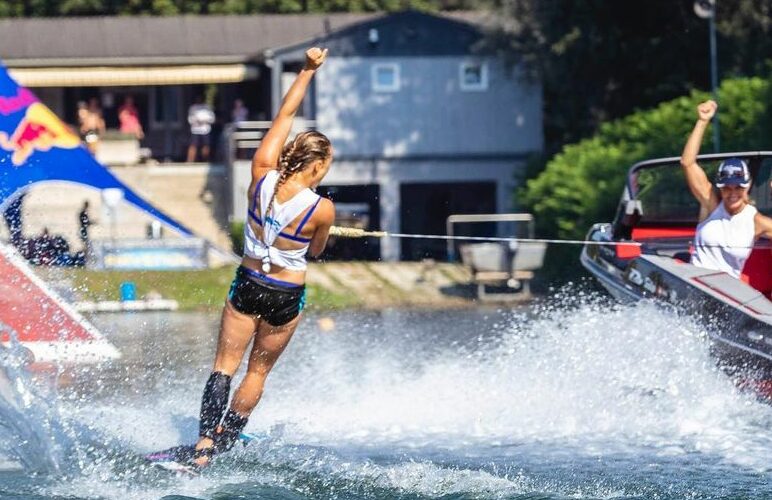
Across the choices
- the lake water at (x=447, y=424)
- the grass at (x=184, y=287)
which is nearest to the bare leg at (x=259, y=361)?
the lake water at (x=447, y=424)

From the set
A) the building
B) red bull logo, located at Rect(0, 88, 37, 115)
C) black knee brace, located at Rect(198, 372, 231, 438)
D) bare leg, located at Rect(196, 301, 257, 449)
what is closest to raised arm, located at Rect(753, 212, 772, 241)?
bare leg, located at Rect(196, 301, 257, 449)

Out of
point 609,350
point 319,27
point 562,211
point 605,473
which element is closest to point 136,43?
point 319,27

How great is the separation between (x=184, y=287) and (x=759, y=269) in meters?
11.1

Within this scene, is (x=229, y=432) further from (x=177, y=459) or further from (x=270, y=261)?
(x=270, y=261)

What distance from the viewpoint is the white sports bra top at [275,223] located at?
22.4ft

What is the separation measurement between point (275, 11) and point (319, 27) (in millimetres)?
5924

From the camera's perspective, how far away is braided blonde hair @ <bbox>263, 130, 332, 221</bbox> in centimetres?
685

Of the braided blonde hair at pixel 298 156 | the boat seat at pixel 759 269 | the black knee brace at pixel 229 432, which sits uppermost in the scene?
the braided blonde hair at pixel 298 156

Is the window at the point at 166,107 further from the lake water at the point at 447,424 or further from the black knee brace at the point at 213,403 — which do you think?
the black knee brace at the point at 213,403

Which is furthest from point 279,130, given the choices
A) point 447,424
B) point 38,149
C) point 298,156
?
point 38,149

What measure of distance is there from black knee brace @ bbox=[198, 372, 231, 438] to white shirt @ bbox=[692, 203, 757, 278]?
3.56 meters

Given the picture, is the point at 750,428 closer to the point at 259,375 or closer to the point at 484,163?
the point at 259,375

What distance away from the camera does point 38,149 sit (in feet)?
57.7

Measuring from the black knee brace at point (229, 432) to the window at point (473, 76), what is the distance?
73.4ft
